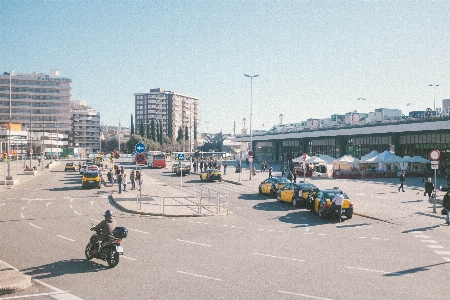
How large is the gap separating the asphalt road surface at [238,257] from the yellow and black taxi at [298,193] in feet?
8.32

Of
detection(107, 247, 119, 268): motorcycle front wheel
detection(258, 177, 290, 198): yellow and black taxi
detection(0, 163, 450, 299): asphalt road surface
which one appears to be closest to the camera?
detection(0, 163, 450, 299): asphalt road surface

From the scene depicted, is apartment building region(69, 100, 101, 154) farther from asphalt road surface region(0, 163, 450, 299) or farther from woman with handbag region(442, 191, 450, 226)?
woman with handbag region(442, 191, 450, 226)

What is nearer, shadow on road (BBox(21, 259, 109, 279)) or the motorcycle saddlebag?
shadow on road (BBox(21, 259, 109, 279))

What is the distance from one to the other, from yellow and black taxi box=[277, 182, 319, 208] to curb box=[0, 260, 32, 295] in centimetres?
1641

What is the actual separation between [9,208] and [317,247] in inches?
732

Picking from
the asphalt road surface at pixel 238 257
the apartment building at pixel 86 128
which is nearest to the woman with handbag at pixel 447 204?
the asphalt road surface at pixel 238 257

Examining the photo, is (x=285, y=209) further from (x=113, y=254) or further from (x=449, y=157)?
(x=449, y=157)

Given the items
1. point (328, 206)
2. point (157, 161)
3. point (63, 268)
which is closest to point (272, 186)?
point (328, 206)

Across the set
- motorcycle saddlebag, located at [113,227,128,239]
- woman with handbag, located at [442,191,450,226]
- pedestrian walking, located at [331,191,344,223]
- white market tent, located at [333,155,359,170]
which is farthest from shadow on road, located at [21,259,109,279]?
white market tent, located at [333,155,359,170]

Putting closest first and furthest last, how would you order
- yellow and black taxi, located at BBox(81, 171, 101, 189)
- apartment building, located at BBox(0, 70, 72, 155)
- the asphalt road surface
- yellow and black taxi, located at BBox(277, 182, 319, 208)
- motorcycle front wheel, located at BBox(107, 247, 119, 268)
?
the asphalt road surface, motorcycle front wheel, located at BBox(107, 247, 119, 268), yellow and black taxi, located at BBox(277, 182, 319, 208), yellow and black taxi, located at BBox(81, 171, 101, 189), apartment building, located at BBox(0, 70, 72, 155)

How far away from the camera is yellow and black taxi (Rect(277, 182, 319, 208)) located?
24469 mm

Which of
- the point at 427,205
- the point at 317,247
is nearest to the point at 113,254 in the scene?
the point at 317,247

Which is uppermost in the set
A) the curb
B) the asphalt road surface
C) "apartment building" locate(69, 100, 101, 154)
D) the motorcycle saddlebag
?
"apartment building" locate(69, 100, 101, 154)

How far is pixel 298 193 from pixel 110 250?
14.9 metres
